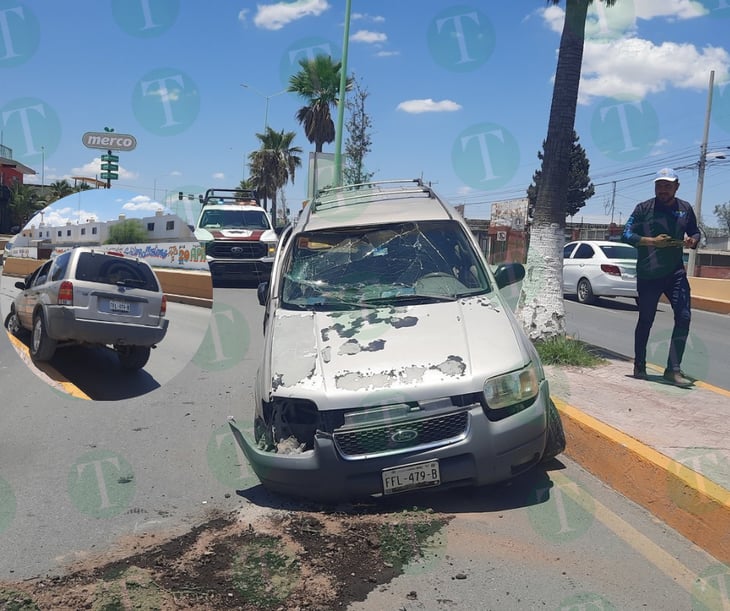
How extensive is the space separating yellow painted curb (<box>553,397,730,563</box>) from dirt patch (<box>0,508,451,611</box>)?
1.32 meters

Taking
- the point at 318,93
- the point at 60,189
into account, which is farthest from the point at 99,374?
the point at 318,93

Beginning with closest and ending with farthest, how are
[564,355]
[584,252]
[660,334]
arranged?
1. [564,355]
2. [660,334]
3. [584,252]

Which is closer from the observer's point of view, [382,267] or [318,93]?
[382,267]

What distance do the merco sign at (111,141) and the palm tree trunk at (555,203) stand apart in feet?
17.0

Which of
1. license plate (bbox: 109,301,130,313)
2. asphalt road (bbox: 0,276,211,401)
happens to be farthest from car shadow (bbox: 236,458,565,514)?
license plate (bbox: 109,301,130,313)

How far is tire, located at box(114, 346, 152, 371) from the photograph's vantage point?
4.07 m

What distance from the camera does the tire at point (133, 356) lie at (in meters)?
4.07

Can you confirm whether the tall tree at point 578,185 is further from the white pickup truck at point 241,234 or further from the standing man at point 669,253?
the standing man at point 669,253

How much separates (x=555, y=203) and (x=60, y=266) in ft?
19.7

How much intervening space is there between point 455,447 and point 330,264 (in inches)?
85.2

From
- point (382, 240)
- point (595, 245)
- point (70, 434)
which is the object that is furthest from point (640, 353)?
point (595, 245)

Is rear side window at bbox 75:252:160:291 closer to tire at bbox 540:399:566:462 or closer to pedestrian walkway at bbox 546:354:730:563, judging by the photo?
tire at bbox 540:399:566:462

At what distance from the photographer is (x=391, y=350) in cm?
441

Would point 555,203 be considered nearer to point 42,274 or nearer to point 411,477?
point 411,477
